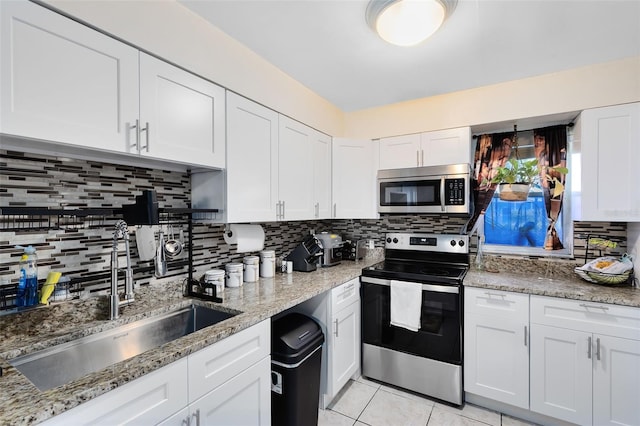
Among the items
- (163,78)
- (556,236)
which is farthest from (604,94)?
(163,78)

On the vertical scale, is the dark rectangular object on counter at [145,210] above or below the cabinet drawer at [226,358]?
above

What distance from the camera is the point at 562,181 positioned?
7.89 ft

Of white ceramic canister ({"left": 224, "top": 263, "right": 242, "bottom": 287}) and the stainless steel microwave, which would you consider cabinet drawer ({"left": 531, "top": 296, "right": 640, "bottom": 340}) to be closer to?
the stainless steel microwave

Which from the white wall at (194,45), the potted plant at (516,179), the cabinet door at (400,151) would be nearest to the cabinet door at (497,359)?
the potted plant at (516,179)

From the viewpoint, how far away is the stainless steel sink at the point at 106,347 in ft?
3.72

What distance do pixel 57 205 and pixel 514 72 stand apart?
280 cm

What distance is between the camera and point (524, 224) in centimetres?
257

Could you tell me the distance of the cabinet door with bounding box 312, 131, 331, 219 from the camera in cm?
254

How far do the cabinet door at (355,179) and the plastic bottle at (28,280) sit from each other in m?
2.09

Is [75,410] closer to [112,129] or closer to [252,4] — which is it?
[112,129]

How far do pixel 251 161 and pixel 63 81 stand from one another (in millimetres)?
960

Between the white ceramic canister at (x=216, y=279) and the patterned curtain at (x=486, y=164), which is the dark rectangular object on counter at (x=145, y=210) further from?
the patterned curtain at (x=486, y=164)

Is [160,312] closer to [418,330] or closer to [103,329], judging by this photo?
Result: [103,329]

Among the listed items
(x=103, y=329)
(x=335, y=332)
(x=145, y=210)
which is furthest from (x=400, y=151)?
(x=103, y=329)
